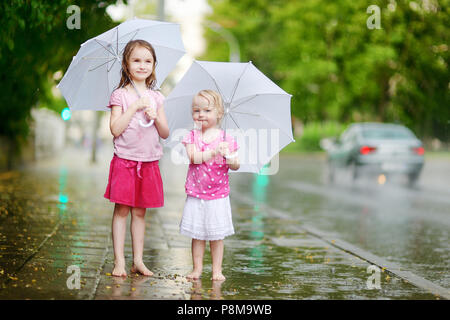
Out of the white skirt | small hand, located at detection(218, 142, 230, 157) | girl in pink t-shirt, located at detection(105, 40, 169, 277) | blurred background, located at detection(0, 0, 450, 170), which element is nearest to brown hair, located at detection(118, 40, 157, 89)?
girl in pink t-shirt, located at detection(105, 40, 169, 277)

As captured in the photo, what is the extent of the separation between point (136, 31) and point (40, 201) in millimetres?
6653

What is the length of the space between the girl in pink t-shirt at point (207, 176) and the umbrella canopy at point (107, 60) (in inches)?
22.5

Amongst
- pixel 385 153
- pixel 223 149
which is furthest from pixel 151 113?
pixel 385 153

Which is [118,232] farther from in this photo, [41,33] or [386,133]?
[386,133]

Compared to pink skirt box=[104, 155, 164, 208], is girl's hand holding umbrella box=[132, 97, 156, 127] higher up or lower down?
higher up

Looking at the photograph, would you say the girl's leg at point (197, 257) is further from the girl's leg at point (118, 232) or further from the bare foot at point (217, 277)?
the girl's leg at point (118, 232)

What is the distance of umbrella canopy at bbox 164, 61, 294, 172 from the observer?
5.84 meters

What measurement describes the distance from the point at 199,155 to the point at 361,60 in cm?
4328

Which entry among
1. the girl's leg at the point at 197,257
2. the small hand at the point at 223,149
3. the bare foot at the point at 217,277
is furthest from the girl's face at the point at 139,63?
the bare foot at the point at 217,277

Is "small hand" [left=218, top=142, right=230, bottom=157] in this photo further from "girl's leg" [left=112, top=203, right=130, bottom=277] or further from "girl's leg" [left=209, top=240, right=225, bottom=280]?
"girl's leg" [left=112, top=203, right=130, bottom=277]

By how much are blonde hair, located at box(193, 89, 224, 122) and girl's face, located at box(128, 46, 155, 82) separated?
16.5 inches

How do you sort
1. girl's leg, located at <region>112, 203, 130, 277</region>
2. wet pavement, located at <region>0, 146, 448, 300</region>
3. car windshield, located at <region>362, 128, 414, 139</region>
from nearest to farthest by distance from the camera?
1. wet pavement, located at <region>0, 146, 448, 300</region>
2. girl's leg, located at <region>112, 203, 130, 277</region>
3. car windshield, located at <region>362, 128, 414, 139</region>

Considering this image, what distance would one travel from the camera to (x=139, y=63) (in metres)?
5.62

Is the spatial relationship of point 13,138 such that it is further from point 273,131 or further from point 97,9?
point 273,131
